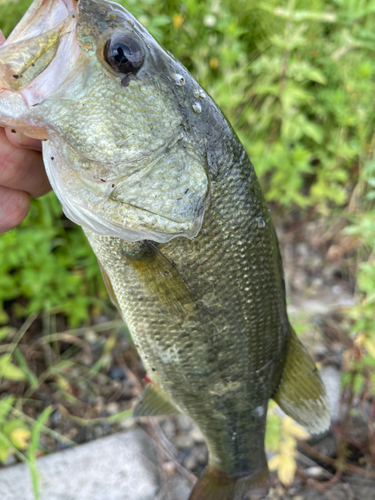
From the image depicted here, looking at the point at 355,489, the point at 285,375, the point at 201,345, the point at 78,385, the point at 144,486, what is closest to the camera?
the point at 201,345

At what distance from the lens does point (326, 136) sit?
2900mm

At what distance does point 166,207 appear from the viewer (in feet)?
2.65

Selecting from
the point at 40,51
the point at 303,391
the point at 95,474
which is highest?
the point at 40,51

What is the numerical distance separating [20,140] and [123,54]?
0.35 meters

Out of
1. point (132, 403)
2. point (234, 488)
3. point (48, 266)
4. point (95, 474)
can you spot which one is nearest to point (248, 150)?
point (48, 266)

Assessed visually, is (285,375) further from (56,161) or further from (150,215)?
(56,161)

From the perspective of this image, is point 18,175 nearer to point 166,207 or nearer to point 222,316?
point 166,207

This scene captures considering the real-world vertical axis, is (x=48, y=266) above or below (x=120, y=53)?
below

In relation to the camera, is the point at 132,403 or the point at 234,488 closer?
the point at 234,488

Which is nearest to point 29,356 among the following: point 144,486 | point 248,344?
point 144,486

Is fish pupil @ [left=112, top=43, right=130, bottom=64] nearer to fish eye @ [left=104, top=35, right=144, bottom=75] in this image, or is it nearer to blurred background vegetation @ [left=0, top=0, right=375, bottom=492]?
fish eye @ [left=104, top=35, right=144, bottom=75]

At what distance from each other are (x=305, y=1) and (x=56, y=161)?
255 centimetres

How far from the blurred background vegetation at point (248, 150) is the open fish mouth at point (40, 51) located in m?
0.81

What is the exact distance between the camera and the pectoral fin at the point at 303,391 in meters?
1.09
